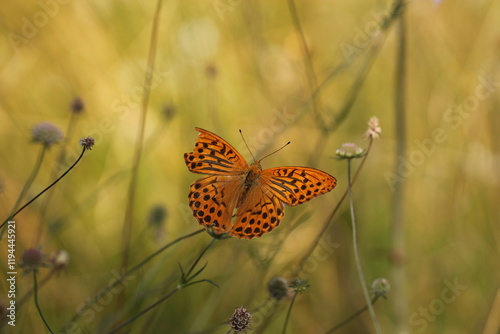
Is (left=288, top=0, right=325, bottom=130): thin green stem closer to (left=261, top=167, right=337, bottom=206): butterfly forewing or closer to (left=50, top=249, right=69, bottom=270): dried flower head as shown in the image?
(left=261, top=167, right=337, bottom=206): butterfly forewing

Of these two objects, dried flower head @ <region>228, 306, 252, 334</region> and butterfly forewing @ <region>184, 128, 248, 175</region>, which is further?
butterfly forewing @ <region>184, 128, 248, 175</region>

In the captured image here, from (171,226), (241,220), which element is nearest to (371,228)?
(171,226)

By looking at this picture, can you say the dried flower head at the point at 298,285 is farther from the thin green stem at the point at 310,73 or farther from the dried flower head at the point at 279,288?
the thin green stem at the point at 310,73

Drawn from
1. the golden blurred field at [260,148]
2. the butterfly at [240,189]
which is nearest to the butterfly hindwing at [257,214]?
the butterfly at [240,189]

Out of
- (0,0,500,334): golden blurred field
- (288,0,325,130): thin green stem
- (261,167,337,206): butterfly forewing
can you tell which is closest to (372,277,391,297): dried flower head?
(0,0,500,334): golden blurred field

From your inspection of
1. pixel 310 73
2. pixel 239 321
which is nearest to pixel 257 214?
pixel 239 321

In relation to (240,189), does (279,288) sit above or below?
below

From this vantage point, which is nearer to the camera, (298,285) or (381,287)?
(298,285)

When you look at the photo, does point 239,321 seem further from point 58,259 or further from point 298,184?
point 58,259
